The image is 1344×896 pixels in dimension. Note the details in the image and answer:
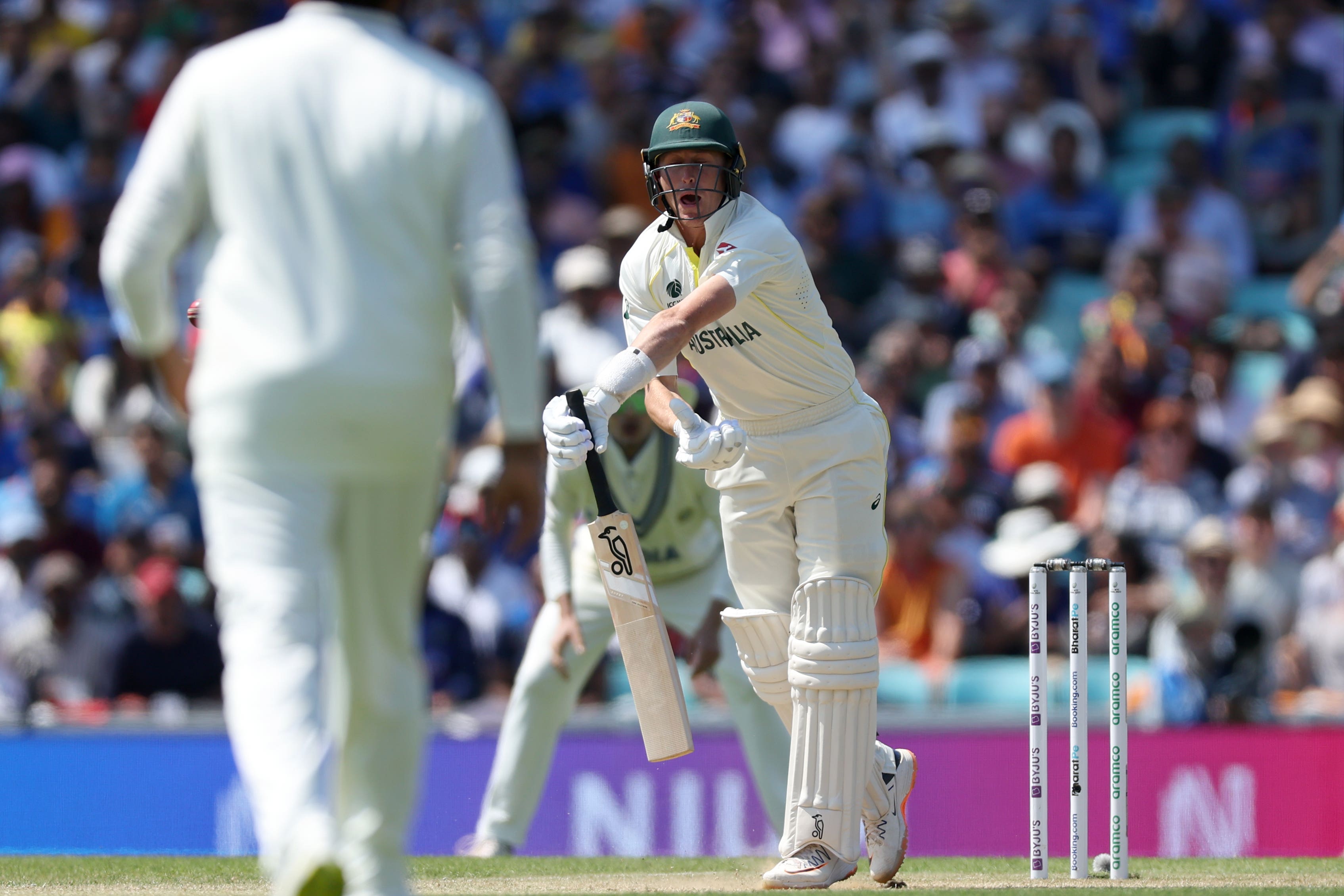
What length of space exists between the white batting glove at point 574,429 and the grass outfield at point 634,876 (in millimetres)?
1179

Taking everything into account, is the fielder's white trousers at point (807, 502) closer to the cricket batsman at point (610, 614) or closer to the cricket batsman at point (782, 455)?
the cricket batsman at point (782, 455)

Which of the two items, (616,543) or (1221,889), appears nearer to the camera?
(1221,889)

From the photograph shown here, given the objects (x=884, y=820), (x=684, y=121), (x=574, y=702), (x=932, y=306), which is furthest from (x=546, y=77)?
(x=884, y=820)

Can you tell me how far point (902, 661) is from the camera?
9273mm

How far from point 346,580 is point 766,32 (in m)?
11.1

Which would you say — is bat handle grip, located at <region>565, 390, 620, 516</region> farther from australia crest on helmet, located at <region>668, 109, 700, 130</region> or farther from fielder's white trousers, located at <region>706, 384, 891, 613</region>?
australia crest on helmet, located at <region>668, 109, 700, 130</region>

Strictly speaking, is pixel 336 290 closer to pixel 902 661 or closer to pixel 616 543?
pixel 616 543

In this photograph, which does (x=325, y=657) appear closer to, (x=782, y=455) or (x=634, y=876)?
(x=782, y=455)

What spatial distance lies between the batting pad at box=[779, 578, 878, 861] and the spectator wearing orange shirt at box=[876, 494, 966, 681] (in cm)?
401

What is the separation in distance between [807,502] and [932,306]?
6540 millimetres

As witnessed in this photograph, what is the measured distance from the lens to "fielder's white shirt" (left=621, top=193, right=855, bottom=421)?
5.32m

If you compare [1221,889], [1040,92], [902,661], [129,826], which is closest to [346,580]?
[1221,889]

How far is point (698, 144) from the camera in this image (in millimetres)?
5312

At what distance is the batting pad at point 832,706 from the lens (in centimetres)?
526
